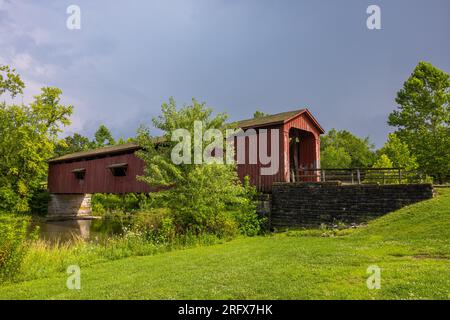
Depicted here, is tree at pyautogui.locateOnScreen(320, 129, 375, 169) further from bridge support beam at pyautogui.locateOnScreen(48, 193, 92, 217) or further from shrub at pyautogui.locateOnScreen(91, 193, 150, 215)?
bridge support beam at pyautogui.locateOnScreen(48, 193, 92, 217)

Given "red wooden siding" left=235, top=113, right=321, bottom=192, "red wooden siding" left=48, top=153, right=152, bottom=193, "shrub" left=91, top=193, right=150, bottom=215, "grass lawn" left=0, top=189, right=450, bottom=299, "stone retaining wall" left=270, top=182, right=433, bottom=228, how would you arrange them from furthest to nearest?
1. "shrub" left=91, top=193, right=150, bottom=215
2. "red wooden siding" left=48, top=153, right=152, bottom=193
3. "red wooden siding" left=235, top=113, right=321, bottom=192
4. "stone retaining wall" left=270, top=182, right=433, bottom=228
5. "grass lawn" left=0, top=189, right=450, bottom=299

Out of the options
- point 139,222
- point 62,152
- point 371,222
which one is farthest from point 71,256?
point 62,152

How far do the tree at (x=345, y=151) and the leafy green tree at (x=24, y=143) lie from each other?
117 feet

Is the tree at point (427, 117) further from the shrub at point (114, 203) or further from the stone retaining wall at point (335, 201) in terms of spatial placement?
the shrub at point (114, 203)

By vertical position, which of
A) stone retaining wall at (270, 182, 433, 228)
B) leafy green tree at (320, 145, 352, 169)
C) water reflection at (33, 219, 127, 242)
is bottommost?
water reflection at (33, 219, 127, 242)

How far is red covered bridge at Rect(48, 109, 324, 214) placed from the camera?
1636 cm

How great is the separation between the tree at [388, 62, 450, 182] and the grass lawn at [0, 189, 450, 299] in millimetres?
19249

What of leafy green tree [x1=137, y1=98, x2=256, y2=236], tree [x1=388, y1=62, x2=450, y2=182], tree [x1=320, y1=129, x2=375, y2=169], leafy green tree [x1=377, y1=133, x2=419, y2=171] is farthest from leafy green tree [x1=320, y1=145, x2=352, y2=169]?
leafy green tree [x1=137, y1=98, x2=256, y2=236]

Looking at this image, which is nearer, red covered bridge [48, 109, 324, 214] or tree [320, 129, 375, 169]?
red covered bridge [48, 109, 324, 214]

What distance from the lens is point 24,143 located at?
95.8 ft

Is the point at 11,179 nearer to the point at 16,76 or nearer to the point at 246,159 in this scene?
the point at 16,76

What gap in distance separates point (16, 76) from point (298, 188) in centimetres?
2920
